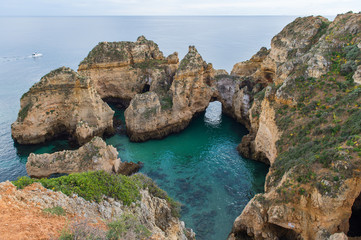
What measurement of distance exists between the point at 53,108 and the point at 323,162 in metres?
34.9

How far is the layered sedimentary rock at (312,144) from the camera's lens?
52.2ft

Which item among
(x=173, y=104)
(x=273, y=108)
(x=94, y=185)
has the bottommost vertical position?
(x=173, y=104)

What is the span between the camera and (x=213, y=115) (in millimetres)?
48844

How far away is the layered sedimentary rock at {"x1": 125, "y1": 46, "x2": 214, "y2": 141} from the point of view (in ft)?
125

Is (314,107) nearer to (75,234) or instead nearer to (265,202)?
(265,202)

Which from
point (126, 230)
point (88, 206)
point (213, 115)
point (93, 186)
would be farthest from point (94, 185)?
point (213, 115)

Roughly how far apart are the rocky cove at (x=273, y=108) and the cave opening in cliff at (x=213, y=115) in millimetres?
2474

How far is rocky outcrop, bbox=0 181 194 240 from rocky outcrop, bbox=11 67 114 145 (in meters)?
24.1

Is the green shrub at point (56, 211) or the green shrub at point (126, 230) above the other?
the green shrub at point (56, 211)

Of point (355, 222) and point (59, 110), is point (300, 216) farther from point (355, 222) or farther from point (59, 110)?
point (59, 110)

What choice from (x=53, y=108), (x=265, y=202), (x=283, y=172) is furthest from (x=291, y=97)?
(x=53, y=108)

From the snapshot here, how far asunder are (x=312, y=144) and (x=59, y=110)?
3343cm

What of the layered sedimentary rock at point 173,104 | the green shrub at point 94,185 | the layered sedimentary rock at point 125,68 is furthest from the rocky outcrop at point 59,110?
the green shrub at point 94,185

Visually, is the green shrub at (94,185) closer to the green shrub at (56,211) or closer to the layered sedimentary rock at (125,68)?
the green shrub at (56,211)
